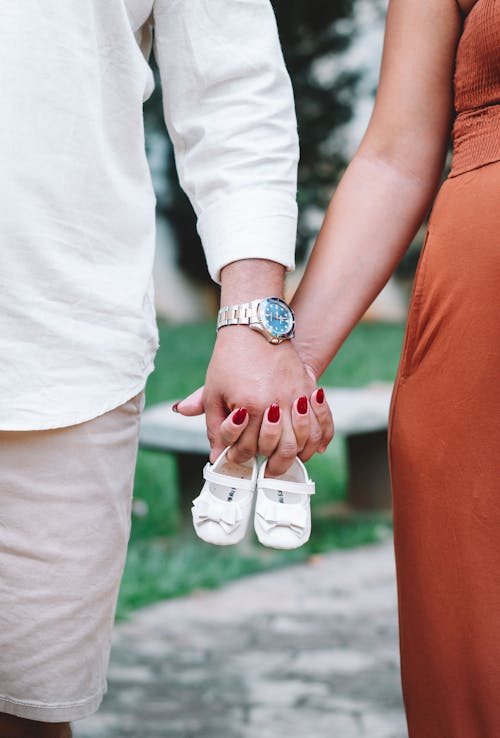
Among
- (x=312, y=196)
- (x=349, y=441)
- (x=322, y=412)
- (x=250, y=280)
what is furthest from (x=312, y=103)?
(x=322, y=412)

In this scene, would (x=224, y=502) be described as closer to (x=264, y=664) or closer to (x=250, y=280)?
(x=250, y=280)

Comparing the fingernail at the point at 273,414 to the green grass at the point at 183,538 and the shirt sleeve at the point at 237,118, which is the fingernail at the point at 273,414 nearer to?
the shirt sleeve at the point at 237,118

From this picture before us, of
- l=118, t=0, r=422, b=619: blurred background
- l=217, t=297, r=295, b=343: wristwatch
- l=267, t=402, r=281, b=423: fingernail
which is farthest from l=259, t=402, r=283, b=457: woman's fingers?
l=118, t=0, r=422, b=619: blurred background

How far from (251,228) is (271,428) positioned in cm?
34

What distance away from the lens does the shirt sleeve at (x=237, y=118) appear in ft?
4.97

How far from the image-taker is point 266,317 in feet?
4.70

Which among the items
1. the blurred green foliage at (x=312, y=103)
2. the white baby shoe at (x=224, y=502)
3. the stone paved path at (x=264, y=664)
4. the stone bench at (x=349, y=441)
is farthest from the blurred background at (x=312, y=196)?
the white baby shoe at (x=224, y=502)

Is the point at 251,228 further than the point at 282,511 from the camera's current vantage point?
Yes

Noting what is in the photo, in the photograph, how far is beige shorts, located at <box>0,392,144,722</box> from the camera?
140cm

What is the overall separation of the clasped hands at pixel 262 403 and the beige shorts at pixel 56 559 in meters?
0.17

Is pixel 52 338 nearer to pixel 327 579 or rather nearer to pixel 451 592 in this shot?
pixel 451 592

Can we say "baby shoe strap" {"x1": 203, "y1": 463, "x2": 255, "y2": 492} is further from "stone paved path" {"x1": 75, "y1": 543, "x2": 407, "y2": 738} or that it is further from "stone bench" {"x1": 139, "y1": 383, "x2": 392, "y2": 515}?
"stone bench" {"x1": 139, "y1": 383, "x2": 392, "y2": 515}

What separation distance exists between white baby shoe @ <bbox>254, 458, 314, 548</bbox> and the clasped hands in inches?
1.1

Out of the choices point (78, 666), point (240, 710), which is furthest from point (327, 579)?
point (78, 666)
